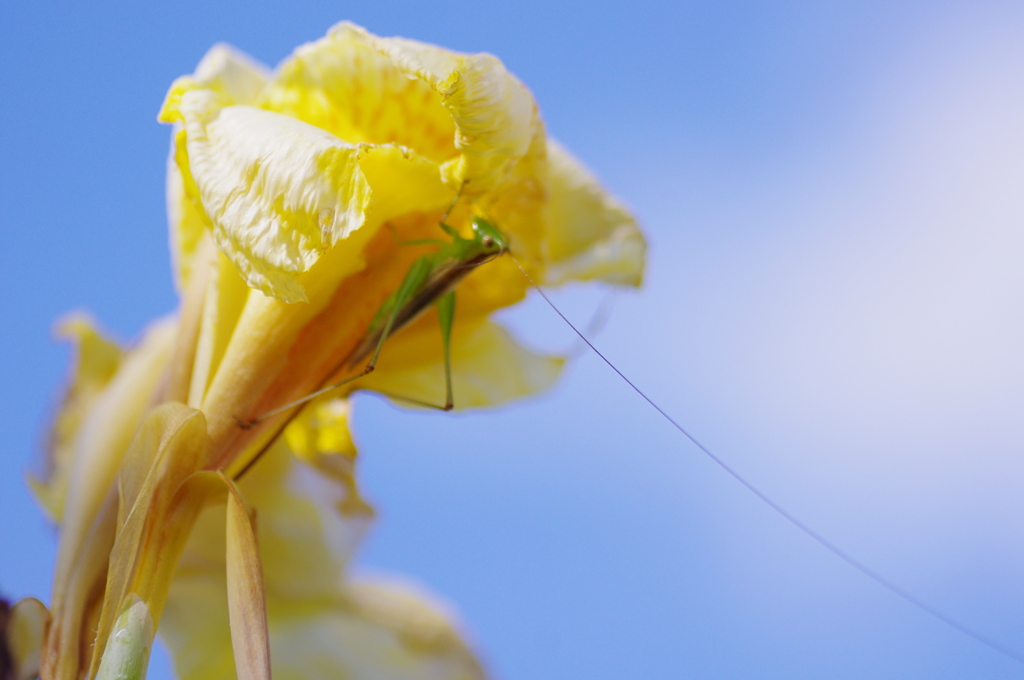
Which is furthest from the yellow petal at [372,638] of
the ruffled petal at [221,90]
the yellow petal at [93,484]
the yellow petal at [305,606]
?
the ruffled petal at [221,90]

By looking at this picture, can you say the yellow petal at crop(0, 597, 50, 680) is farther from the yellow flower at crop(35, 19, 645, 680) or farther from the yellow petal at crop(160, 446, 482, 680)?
the yellow petal at crop(160, 446, 482, 680)

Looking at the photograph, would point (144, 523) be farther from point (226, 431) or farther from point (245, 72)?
point (245, 72)

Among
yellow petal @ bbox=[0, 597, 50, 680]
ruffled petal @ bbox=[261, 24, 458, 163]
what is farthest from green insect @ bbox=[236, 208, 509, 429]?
yellow petal @ bbox=[0, 597, 50, 680]

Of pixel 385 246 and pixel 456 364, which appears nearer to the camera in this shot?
pixel 385 246

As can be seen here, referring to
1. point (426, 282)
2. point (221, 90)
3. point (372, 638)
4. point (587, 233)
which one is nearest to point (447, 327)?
point (426, 282)

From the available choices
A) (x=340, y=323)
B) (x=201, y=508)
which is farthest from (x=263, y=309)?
(x=201, y=508)

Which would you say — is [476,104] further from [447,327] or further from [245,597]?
[245,597]

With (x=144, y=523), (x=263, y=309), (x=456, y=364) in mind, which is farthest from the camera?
(x=456, y=364)

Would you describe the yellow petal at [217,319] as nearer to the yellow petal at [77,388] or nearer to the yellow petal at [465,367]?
the yellow petal at [465,367]
